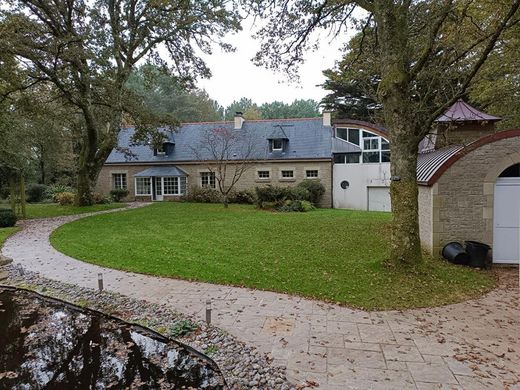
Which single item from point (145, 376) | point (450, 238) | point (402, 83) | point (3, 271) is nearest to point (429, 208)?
point (450, 238)

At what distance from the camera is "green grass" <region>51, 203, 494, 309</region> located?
21.5 feet

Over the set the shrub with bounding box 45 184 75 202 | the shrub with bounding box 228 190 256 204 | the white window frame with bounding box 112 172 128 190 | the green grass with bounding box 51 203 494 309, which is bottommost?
the green grass with bounding box 51 203 494 309

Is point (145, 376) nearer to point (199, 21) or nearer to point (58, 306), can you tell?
point (58, 306)

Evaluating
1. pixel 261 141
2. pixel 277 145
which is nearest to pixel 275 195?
pixel 277 145

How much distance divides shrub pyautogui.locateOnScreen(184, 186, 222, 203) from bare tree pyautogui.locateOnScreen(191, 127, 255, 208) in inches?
22.6

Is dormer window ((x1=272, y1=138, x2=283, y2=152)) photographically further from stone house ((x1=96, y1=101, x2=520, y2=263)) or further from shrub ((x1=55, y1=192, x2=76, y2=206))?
shrub ((x1=55, y1=192, x2=76, y2=206))

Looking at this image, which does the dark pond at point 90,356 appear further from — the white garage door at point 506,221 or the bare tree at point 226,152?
the bare tree at point 226,152

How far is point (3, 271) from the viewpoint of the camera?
7.84m

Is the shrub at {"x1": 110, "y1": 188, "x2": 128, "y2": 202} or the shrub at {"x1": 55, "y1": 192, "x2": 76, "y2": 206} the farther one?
the shrub at {"x1": 110, "y1": 188, "x2": 128, "y2": 202}

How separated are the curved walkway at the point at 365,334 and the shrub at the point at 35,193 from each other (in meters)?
23.3

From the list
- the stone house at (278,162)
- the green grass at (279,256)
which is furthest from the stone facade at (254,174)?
the green grass at (279,256)

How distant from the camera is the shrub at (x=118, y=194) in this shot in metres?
25.1

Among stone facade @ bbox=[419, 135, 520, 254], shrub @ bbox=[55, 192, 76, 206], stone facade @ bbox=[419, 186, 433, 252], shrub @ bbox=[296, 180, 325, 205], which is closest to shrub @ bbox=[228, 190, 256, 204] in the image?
shrub @ bbox=[296, 180, 325, 205]

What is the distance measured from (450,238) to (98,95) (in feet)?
55.1
